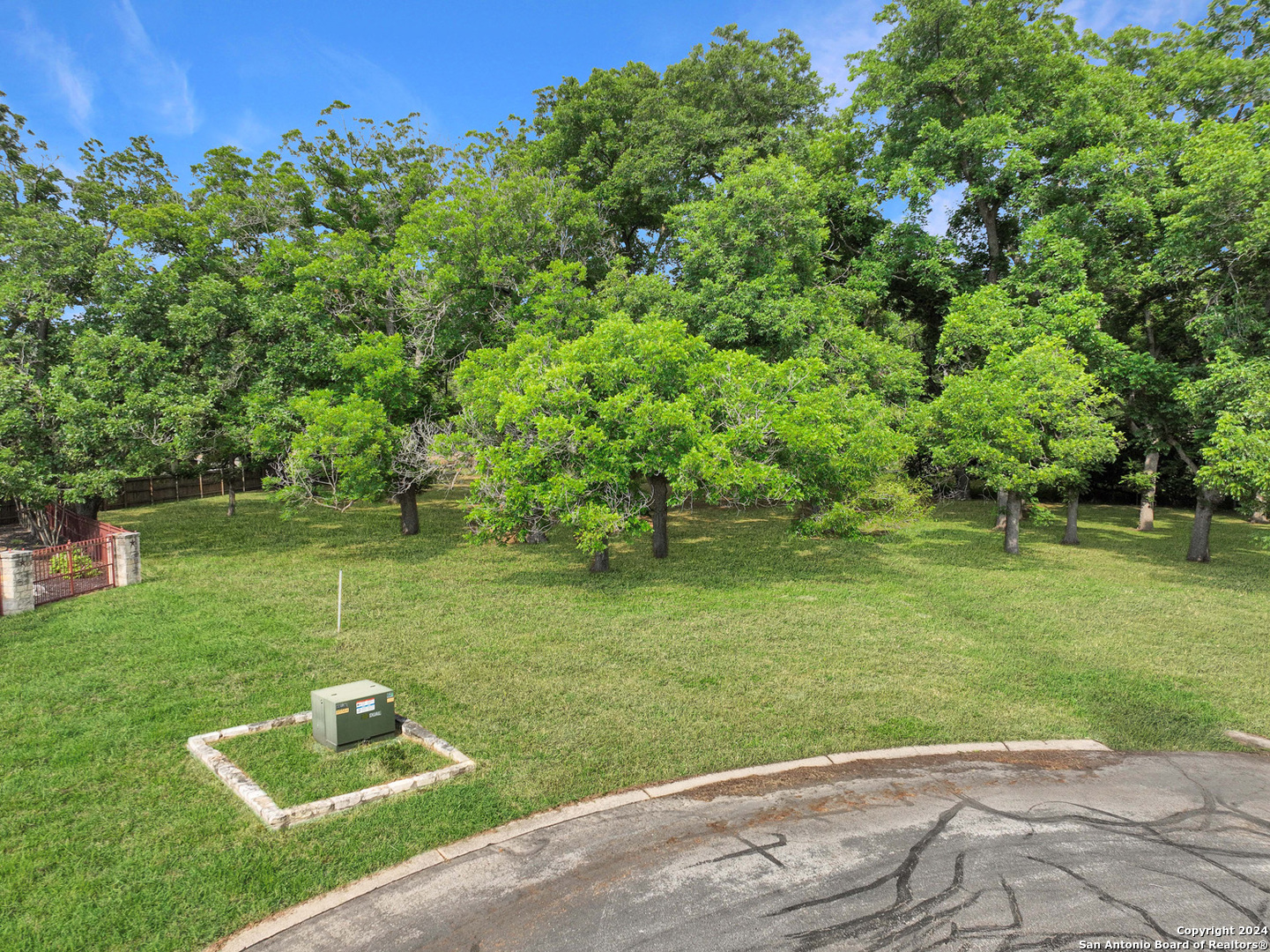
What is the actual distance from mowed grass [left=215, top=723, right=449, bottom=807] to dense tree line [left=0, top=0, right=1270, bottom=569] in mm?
8879

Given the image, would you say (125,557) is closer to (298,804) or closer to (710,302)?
(298,804)

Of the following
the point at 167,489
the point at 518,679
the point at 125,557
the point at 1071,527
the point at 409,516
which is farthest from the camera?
the point at 167,489

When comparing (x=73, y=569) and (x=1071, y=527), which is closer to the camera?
(x=73, y=569)

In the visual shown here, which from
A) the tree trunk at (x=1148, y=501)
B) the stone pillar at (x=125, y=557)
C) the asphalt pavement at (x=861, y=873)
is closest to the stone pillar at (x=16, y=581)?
the stone pillar at (x=125, y=557)

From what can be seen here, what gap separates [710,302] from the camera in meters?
25.4

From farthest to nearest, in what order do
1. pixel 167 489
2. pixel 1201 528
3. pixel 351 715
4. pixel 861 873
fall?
pixel 167 489
pixel 1201 528
pixel 351 715
pixel 861 873

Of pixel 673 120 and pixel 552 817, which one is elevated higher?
pixel 673 120

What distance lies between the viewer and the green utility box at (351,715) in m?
9.65

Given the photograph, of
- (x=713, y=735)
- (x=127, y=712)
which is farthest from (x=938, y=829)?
(x=127, y=712)

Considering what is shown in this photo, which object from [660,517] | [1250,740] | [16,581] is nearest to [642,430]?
[660,517]

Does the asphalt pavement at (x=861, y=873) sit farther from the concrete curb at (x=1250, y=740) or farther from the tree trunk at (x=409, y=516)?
the tree trunk at (x=409, y=516)

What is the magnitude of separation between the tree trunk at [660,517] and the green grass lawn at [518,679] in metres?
0.53

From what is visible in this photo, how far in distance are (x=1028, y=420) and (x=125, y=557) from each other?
87.3 feet

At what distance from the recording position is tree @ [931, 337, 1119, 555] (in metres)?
22.2
